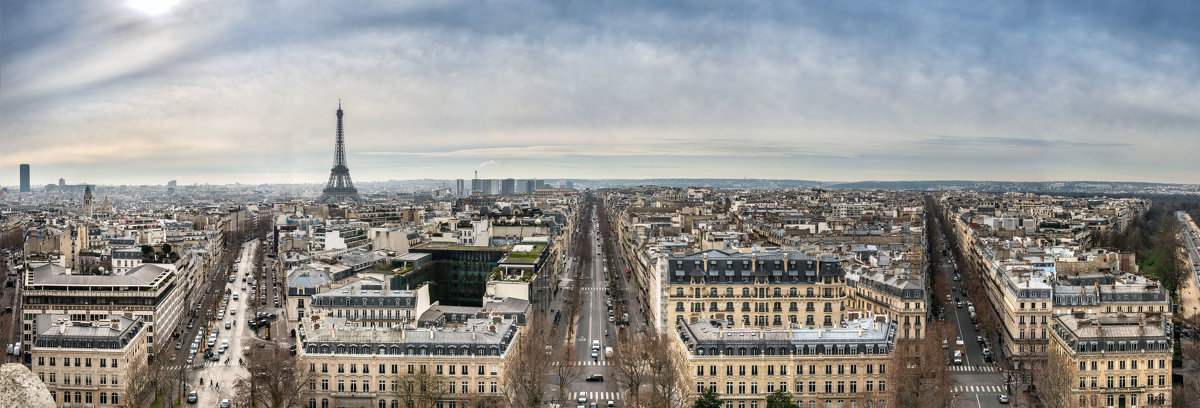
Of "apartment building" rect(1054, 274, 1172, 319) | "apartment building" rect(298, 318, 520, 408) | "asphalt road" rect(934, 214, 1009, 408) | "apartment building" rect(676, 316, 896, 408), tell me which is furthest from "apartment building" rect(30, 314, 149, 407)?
"apartment building" rect(1054, 274, 1172, 319)

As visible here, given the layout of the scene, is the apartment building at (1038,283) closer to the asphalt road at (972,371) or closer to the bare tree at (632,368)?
the asphalt road at (972,371)

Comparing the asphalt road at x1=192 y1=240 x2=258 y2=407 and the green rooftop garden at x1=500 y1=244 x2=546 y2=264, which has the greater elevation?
the green rooftop garden at x1=500 y1=244 x2=546 y2=264

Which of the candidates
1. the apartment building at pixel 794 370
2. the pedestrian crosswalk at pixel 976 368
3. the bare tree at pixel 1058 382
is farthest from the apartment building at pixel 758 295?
the bare tree at pixel 1058 382

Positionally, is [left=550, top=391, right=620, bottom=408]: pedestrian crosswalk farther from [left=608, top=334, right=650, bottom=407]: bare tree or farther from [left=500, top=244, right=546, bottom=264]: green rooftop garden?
[left=500, top=244, right=546, bottom=264]: green rooftop garden

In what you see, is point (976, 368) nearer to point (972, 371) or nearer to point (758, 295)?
point (972, 371)

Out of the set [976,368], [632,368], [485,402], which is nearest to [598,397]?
[632,368]
